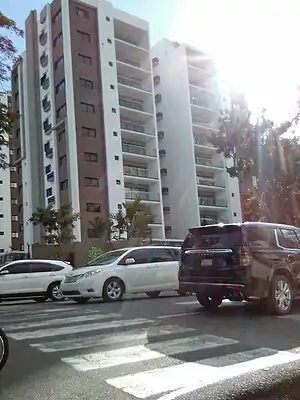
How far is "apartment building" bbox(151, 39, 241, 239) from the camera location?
48375 millimetres

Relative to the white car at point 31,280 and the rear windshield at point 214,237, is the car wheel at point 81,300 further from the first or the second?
the rear windshield at point 214,237

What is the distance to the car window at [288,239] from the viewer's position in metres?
9.62

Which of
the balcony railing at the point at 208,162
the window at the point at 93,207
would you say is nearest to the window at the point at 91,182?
the window at the point at 93,207

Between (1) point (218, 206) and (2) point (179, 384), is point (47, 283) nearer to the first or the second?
(2) point (179, 384)

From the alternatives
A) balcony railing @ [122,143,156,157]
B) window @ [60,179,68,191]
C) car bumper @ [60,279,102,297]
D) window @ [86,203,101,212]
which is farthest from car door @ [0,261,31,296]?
balcony railing @ [122,143,156,157]

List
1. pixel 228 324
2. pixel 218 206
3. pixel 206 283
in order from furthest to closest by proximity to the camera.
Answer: pixel 218 206 < pixel 206 283 < pixel 228 324

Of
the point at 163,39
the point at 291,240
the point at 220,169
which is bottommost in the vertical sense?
the point at 291,240

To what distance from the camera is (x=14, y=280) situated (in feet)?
50.0

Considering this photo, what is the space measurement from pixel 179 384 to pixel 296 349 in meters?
2.27

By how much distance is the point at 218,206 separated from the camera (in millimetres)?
49625

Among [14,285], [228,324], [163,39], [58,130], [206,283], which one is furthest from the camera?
[163,39]

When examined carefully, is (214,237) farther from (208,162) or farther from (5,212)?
(5,212)

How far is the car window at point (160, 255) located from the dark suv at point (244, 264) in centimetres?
408

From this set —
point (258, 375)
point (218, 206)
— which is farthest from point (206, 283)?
point (218, 206)
